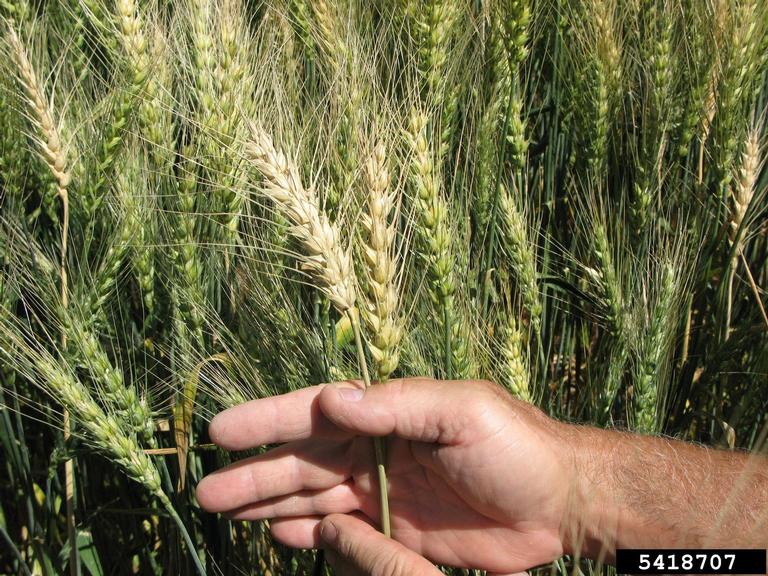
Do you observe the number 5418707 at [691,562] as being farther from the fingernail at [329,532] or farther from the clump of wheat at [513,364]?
the fingernail at [329,532]

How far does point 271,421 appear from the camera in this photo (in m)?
1.42

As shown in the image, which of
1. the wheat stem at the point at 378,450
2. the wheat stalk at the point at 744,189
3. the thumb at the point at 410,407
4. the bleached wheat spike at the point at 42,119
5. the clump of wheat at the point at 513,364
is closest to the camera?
the wheat stem at the point at 378,450

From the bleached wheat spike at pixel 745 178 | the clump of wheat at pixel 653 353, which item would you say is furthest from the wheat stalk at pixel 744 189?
the clump of wheat at pixel 653 353

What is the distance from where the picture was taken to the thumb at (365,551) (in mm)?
Answer: 1242

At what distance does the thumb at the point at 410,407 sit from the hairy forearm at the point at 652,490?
26 cm

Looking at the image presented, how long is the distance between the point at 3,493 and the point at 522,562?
1374 mm

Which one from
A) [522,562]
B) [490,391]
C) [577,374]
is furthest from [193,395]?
[577,374]

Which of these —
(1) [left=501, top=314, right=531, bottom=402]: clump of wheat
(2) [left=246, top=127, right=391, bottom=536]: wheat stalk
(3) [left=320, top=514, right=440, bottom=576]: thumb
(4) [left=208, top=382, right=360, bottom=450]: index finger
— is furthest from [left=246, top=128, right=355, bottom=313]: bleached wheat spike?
(1) [left=501, top=314, right=531, bottom=402]: clump of wheat

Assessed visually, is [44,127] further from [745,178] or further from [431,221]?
[745,178]

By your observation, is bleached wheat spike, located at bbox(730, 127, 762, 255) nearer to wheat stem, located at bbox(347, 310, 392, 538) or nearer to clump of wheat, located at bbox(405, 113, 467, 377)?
clump of wheat, located at bbox(405, 113, 467, 377)

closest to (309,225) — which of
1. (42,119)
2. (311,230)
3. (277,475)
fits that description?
(311,230)

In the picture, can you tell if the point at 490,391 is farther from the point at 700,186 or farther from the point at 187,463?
the point at 700,186

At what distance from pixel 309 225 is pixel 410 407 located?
1.17 feet

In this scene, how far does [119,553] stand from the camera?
6.25 ft
